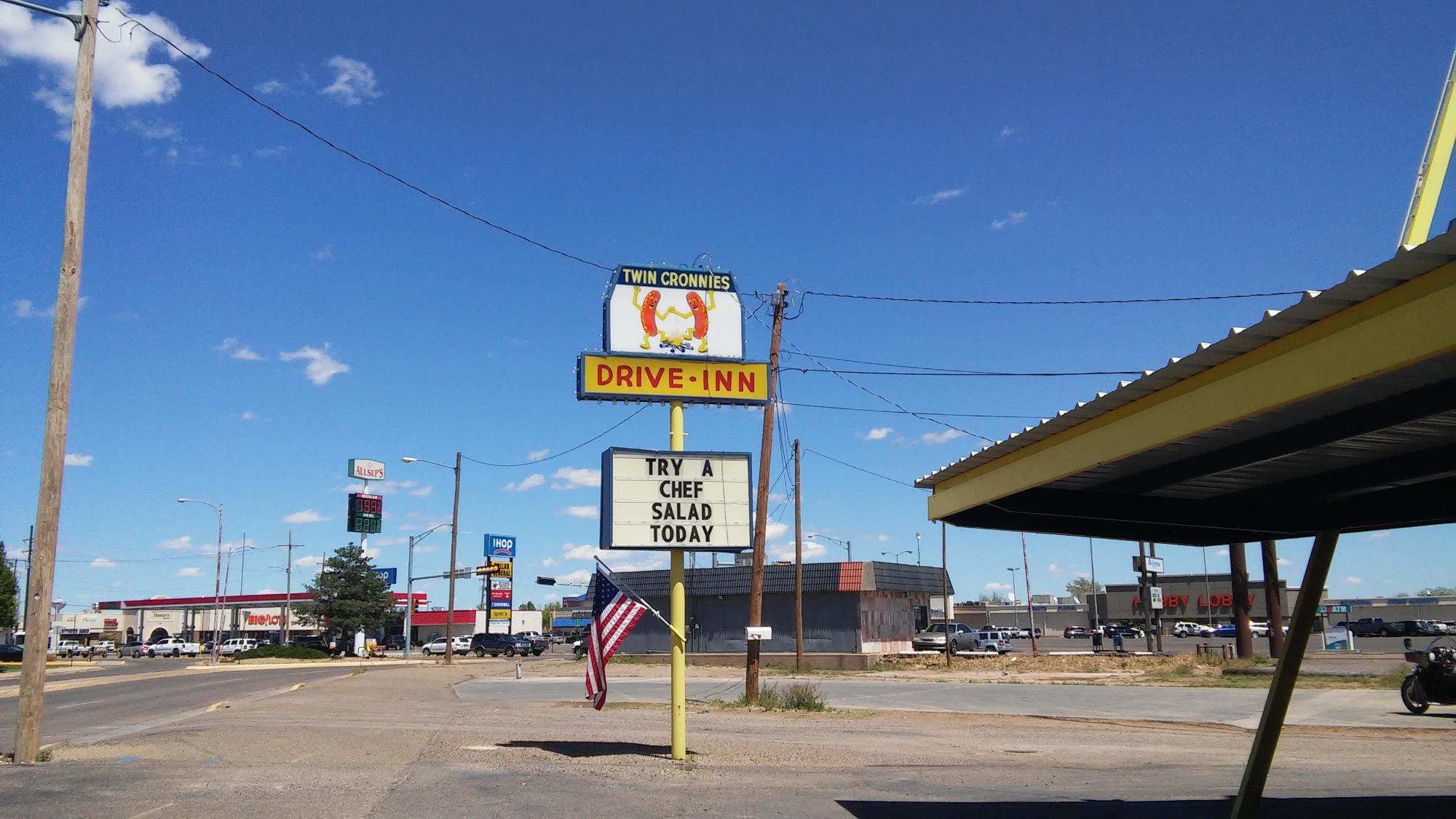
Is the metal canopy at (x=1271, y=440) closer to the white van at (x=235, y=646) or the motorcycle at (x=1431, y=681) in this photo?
the motorcycle at (x=1431, y=681)

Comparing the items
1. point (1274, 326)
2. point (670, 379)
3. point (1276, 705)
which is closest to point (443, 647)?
point (670, 379)

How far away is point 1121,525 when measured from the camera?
10.1 meters

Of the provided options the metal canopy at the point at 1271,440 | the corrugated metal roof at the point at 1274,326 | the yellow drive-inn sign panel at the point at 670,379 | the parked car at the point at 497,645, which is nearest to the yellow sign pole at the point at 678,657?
the yellow drive-inn sign panel at the point at 670,379

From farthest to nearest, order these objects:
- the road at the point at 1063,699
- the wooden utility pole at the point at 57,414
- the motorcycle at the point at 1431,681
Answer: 1. the road at the point at 1063,699
2. the motorcycle at the point at 1431,681
3. the wooden utility pole at the point at 57,414

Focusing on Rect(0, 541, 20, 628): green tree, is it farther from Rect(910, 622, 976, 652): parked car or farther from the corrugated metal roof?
the corrugated metal roof

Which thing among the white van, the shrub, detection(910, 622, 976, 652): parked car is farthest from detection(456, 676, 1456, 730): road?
the white van

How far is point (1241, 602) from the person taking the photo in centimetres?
4119

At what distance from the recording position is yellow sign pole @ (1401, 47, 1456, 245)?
10.4 meters

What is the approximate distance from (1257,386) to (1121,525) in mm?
4984

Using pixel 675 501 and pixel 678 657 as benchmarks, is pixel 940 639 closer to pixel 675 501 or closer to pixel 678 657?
pixel 678 657

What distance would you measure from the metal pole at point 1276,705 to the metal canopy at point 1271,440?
3.01 ft

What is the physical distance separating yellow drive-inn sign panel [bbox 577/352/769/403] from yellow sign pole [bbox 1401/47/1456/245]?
7528mm

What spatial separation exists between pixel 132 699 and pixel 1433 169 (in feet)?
104

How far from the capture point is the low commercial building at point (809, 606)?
48031 mm
